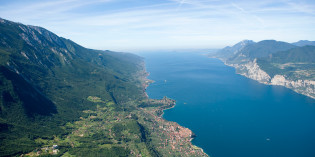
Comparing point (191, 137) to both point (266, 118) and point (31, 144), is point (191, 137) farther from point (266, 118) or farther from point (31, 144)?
point (31, 144)

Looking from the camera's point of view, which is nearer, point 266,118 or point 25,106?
point 25,106

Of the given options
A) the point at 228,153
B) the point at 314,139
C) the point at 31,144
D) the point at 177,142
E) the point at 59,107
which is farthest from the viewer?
the point at 59,107

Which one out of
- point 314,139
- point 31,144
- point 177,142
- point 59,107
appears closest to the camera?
point 31,144

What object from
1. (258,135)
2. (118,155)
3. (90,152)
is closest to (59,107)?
(90,152)

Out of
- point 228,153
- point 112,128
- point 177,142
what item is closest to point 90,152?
point 112,128

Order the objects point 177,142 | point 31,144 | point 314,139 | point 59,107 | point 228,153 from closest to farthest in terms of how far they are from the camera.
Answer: point 31,144, point 228,153, point 177,142, point 314,139, point 59,107

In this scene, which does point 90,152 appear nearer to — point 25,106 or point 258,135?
point 25,106

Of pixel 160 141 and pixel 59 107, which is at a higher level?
pixel 59 107

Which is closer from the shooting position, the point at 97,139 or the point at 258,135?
the point at 97,139

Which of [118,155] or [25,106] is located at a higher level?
[25,106]

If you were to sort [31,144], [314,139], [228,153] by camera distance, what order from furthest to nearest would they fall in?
[314,139]
[228,153]
[31,144]
